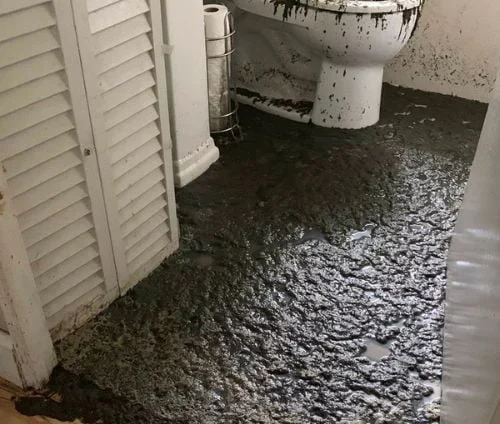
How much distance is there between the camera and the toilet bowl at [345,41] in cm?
173

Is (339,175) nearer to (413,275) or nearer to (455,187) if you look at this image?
(455,187)

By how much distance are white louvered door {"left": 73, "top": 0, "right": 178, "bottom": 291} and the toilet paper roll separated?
19.7 inches

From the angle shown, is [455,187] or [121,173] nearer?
[121,173]

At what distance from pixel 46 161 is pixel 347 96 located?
1.07m

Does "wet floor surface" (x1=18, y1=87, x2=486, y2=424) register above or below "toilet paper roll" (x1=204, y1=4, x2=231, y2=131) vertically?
below

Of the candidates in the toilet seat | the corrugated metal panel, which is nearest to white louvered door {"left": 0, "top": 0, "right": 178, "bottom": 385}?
the corrugated metal panel

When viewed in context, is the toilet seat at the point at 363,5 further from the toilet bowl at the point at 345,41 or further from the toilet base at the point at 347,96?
the toilet base at the point at 347,96

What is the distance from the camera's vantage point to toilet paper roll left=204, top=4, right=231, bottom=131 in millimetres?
1731

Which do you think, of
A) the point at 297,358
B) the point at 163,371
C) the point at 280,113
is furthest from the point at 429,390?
the point at 280,113

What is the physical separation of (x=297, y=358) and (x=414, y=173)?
0.77 meters

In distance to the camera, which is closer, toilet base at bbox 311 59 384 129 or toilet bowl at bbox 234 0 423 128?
toilet bowl at bbox 234 0 423 128

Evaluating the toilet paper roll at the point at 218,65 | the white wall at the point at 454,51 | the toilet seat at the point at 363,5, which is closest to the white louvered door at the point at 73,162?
the toilet paper roll at the point at 218,65

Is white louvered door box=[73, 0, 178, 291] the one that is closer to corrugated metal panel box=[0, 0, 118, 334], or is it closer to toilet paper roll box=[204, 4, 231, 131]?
corrugated metal panel box=[0, 0, 118, 334]

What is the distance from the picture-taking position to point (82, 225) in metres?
1.21
